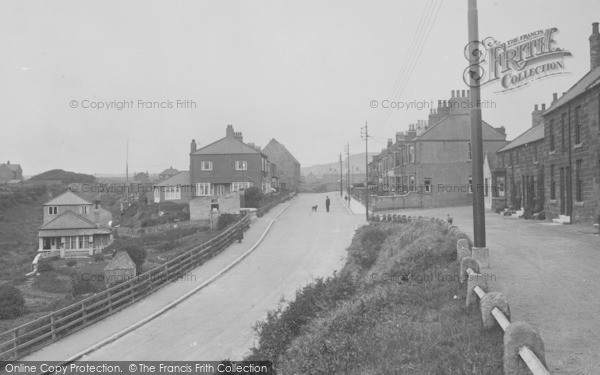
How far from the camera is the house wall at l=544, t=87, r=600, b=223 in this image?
2062cm

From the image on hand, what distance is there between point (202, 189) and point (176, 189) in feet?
23.9

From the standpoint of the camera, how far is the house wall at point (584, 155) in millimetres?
Result: 20625

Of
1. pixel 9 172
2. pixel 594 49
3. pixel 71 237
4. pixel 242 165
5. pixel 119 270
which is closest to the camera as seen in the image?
pixel 119 270

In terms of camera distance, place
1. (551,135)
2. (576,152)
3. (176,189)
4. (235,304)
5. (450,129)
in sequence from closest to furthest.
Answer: (235,304)
(576,152)
(551,135)
(450,129)
(176,189)

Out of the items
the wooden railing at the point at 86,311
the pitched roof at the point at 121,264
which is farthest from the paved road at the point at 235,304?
the pitched roof at the point at 121,264

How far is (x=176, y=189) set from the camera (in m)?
67.2

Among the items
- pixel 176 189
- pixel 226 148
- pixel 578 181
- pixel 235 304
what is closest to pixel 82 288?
pixel 235 304

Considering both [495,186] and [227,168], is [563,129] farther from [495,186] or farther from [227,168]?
[227,168]

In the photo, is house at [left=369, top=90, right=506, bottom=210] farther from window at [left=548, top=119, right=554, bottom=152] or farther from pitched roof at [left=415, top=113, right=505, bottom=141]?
window at [left=548, top=119, right=554, bottom=152]

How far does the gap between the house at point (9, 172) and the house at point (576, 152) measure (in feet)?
409

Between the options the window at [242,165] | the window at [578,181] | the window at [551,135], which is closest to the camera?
the window at [578,181]

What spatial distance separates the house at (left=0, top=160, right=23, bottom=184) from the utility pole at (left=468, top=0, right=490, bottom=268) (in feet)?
426

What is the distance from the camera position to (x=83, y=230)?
55.4 metres

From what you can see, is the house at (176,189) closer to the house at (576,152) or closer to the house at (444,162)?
the house at (444,162)
